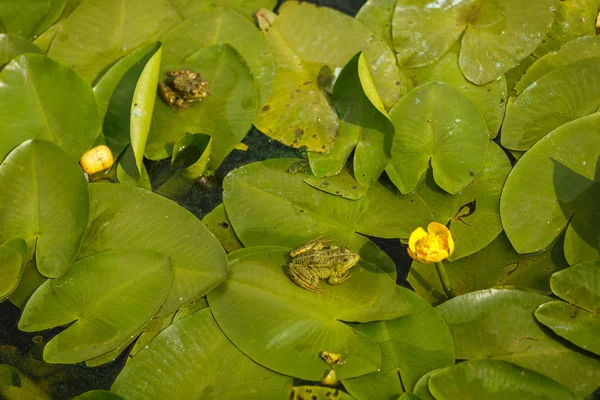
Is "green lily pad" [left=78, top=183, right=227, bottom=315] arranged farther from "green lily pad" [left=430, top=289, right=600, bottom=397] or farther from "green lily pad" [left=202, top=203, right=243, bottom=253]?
"green lily pad" [left=430, top=289, right=600, bottom=397]

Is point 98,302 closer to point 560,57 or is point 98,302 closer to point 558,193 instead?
point 558,193

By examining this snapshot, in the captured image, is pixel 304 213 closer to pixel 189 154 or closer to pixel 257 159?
pixel 257 159

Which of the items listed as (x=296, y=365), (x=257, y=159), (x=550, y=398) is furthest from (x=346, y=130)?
(x=550, y=398)

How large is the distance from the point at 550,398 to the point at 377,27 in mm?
1763

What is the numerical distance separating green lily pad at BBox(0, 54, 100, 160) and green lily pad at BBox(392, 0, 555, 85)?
1461 millimetres

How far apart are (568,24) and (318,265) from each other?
169cm

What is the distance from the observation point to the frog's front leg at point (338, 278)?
1971 mm

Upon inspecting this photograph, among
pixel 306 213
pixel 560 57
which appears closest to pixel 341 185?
pixel 306 213

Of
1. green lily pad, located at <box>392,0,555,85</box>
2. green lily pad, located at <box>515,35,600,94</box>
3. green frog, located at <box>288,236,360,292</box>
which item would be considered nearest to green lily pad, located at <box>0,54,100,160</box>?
green frog, located at <box>288,236,360,292</box>

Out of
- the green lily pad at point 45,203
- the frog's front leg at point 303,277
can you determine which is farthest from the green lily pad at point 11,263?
the frog's front leg at point 303,277

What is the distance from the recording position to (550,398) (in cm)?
170

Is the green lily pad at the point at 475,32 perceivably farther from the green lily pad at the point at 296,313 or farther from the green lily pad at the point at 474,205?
the green lily pad at the point at 296,313

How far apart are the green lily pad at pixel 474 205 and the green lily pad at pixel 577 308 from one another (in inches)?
11.8

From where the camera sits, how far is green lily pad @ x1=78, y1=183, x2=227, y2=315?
197 cm
